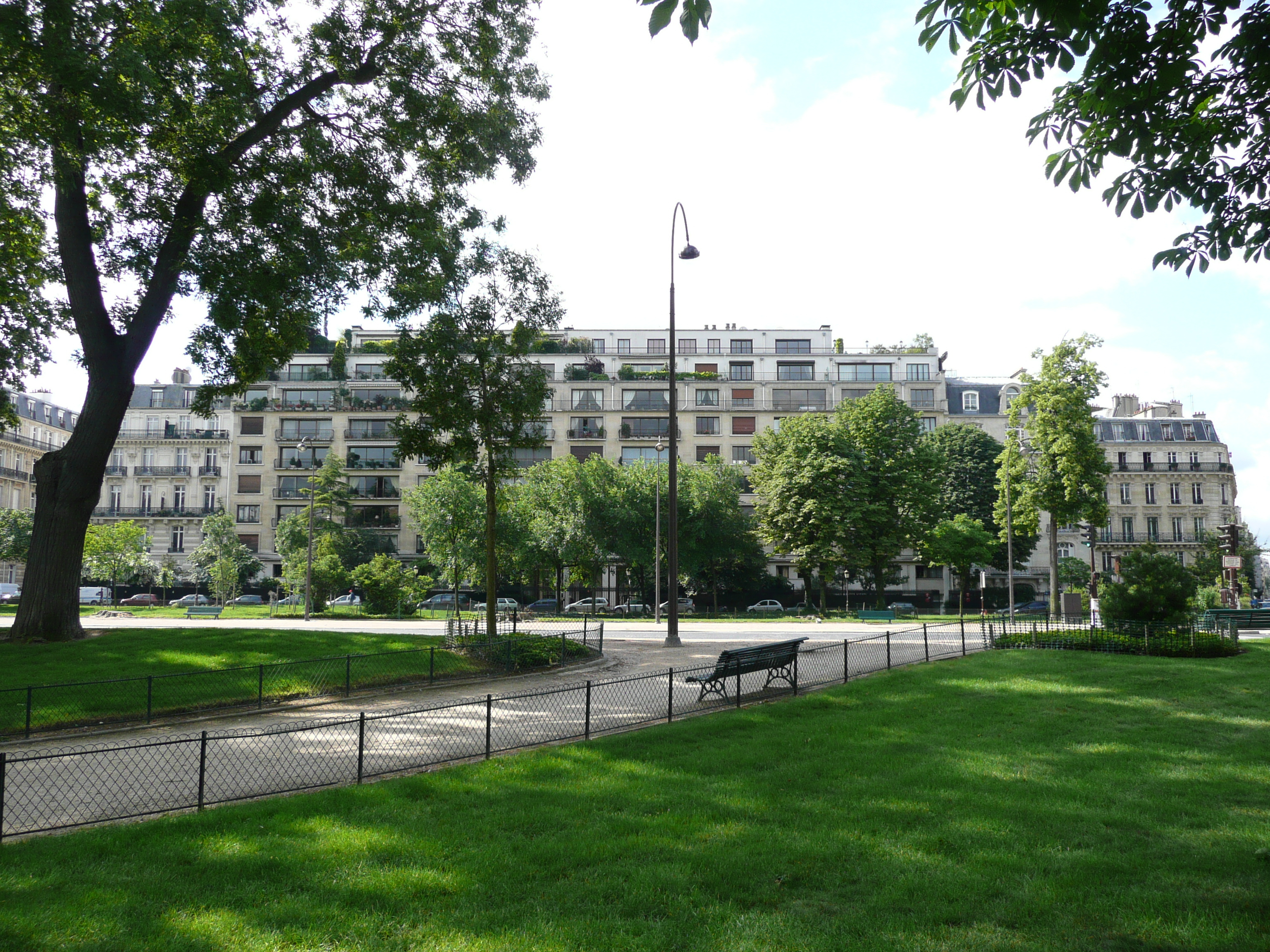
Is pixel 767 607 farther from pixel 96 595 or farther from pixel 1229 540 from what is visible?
pixel 96 595

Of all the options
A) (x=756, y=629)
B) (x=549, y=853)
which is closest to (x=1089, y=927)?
(x=549, y=853)

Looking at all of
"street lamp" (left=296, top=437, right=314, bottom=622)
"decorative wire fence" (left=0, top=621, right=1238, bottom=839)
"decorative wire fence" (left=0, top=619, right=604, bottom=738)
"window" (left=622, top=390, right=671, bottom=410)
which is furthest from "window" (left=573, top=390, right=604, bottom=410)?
"decorative wire fence" (left=0, top=621, right=1238, bottom=839)

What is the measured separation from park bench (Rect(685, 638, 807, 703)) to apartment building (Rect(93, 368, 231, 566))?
64.7m

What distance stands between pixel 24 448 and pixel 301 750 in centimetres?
8158

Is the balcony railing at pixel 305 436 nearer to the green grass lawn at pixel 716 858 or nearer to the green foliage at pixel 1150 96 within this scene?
the green grass lawn at pixel 716 858

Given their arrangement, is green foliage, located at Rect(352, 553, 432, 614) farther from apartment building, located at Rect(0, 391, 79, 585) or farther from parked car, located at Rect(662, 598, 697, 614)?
apartment building, located at Rect(0, 391, 79, 585)

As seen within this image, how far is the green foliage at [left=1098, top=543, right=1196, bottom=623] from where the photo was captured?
20.8 m

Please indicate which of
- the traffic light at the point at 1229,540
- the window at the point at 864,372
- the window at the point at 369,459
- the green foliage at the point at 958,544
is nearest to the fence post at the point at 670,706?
the traffic light at the point at 1229,540

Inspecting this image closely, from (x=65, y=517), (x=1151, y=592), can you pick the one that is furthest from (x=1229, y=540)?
(x=65, y=517)

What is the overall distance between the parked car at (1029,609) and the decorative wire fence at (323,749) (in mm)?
27149

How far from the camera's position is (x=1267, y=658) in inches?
711

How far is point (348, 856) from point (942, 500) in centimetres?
5331

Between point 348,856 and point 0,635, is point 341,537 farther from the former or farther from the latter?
point 348,856

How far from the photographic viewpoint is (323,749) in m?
10.5
